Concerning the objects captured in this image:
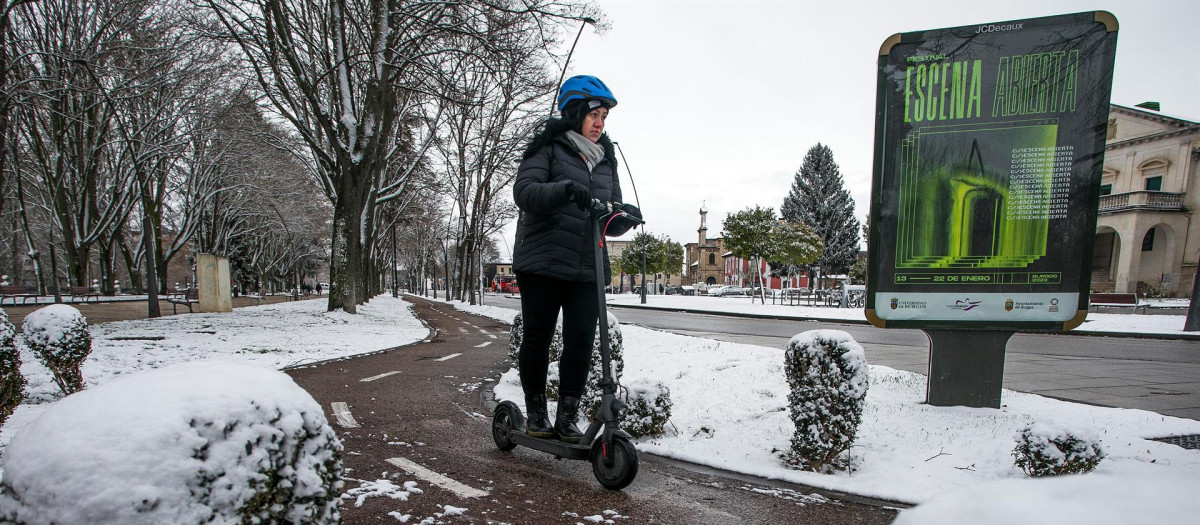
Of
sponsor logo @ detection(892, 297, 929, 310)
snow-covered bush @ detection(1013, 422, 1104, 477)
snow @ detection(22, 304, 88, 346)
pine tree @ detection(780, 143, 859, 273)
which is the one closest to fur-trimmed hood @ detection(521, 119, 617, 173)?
snow-covered bush @ detection(1013, 422, 1104, 477)

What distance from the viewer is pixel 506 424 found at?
10.7 ft

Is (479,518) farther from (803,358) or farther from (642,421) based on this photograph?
(803,358)

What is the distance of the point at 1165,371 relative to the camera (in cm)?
751

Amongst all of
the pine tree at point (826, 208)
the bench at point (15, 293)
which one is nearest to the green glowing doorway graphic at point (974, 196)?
the bench at point (15, 293)

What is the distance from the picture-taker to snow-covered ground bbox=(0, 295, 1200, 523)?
0.67 m

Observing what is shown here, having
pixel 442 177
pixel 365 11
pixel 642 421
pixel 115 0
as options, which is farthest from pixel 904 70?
pixel 442 177

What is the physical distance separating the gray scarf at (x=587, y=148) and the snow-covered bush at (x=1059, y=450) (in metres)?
2.66

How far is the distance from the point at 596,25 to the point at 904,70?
827 centimetres

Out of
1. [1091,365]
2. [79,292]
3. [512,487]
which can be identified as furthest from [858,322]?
[79,292]

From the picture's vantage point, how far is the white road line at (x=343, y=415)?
3819 mm

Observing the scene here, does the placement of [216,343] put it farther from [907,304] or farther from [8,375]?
[907,304]

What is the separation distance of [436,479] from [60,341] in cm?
353

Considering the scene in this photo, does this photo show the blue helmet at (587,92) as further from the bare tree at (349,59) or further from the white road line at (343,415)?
the bare tree at (349,59)

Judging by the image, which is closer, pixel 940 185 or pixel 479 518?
pixel 479 518
